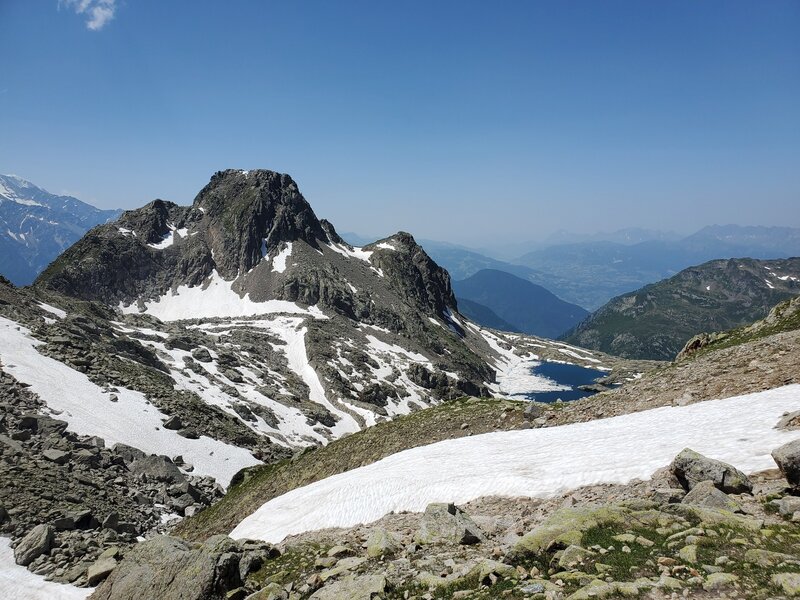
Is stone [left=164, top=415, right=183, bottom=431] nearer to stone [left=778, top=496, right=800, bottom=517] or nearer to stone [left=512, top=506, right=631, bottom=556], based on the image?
stone [left=512, top=506, right=631, bottom=556]

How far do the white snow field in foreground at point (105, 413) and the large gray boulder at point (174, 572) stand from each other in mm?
28624

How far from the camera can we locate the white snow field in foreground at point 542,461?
15883 millimetres

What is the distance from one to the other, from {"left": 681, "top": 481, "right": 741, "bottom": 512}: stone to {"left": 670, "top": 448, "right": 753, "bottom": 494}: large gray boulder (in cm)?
42

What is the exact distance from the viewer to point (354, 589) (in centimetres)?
1070

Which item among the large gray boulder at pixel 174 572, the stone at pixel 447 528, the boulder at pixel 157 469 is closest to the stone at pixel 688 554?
the stone at pixel 447 528

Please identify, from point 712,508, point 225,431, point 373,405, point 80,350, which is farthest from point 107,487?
point 373,405

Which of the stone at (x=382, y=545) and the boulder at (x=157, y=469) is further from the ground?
the stone at (x=382, y=545)

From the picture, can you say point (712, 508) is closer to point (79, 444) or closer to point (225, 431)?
point (79, 444)

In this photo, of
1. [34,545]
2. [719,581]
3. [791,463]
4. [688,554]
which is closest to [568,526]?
[688,554]

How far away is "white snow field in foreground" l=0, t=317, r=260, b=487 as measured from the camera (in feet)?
131

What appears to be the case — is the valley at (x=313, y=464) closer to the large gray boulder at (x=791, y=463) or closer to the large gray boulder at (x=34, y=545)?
the large gray boulder at (x=34, y=545)

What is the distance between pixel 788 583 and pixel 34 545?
27133mm

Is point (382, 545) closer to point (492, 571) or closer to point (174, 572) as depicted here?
point (492, 571)

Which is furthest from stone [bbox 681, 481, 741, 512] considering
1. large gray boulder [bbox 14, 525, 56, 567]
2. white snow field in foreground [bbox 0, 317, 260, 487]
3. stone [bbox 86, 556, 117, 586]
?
white snow field in foreground [bbox 0, 317, 260, 487]
